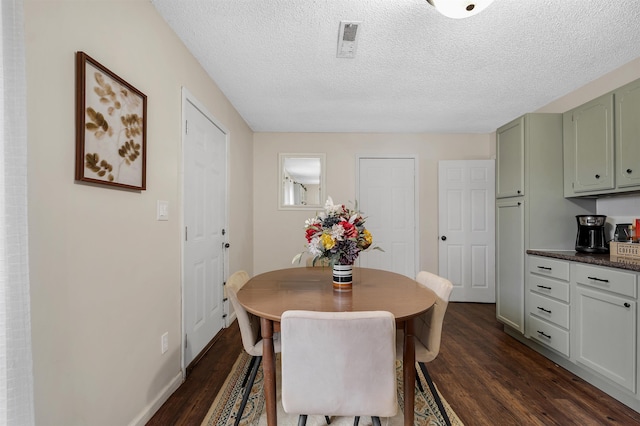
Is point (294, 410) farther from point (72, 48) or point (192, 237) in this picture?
point (72, 48)

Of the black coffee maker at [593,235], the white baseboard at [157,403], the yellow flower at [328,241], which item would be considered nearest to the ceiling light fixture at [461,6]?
the yellow flower at [328,241]

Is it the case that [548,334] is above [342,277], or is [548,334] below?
below

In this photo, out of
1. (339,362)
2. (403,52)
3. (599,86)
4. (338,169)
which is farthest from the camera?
(338,169)

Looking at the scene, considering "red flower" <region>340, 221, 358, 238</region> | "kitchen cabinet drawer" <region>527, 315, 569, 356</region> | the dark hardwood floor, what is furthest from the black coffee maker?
"red flower" <region>340, 221, 358, 238</region>

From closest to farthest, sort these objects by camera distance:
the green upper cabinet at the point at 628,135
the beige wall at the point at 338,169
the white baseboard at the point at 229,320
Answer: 1. the green upper cabinet at the point at 628,135
2. the white baseboard at the point at 229,320
3. the beige wall at the point at 338,169

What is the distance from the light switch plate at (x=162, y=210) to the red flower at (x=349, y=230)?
113 cm

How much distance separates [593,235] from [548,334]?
0.90 meters

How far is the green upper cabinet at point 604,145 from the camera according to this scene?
2062mm

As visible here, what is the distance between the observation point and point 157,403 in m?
1.75

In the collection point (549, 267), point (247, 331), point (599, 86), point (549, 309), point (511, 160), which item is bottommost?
point (549, 309)

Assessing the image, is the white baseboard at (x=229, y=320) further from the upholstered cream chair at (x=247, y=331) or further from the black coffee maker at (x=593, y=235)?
the black coffee maker at (x=593, y=235)

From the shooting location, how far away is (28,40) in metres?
1.00

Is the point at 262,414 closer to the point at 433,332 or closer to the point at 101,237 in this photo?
the point at 433,332

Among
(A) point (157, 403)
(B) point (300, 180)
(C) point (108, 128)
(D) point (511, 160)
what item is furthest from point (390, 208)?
(C) point (108, 128)
